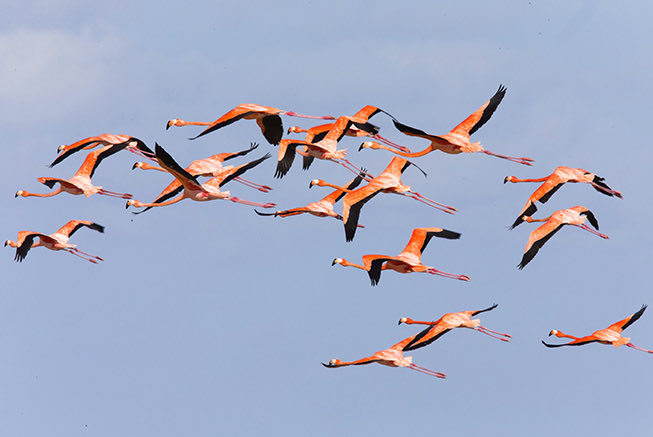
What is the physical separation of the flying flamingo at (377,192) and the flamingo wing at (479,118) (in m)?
2.23

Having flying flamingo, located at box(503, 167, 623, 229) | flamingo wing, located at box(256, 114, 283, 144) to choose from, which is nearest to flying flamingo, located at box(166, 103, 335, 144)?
flamingo wing, located at box(256, 114, 283, 144)

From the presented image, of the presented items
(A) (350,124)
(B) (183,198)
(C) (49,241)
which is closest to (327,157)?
(A) (350,124)

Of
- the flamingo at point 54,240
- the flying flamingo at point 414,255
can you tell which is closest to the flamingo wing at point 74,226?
the flamingo at point 54,240

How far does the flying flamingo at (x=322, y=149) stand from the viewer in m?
43.7

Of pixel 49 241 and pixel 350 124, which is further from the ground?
pixel 350 124

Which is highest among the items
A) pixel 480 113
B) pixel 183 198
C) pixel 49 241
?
pixel 480 113

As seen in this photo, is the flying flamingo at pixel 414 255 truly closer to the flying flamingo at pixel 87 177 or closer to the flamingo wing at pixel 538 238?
the flamingo wing at pixel 538 238

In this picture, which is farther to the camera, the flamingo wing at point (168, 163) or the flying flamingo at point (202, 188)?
the flying flamingo at point (202, 188)

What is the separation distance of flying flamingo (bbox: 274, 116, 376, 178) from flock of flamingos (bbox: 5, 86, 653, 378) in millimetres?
29

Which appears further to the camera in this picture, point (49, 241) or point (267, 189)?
point (49, 241)

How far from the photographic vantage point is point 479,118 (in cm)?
4188

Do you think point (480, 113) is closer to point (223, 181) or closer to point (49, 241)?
point (223, 181)

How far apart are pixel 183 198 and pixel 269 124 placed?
4.15 m

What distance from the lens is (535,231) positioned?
139 ft
